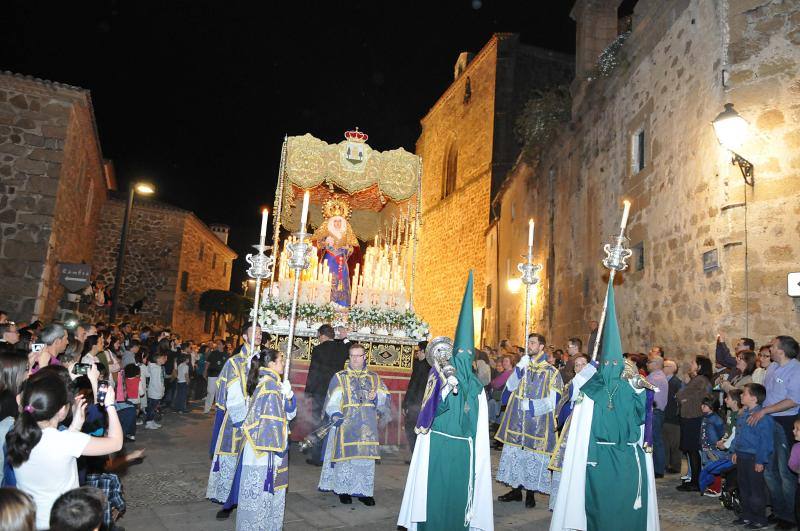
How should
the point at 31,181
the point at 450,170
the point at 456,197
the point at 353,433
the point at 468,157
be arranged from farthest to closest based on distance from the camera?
the point at 450,170, the point at 456,197, the point at 468,157, the point at 31,181, the point at 353,433

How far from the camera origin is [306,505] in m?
6.38

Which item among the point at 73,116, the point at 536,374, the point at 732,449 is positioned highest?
the point at 73,116

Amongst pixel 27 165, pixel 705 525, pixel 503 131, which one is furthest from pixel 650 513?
pixel 503 131

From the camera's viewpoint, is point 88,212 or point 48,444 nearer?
point 48,444

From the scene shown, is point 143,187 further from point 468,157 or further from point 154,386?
point 468,157

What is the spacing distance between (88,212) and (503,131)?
15.8 meters

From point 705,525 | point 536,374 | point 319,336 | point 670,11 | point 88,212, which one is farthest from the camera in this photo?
point 88,212

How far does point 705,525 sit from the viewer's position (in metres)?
6.21

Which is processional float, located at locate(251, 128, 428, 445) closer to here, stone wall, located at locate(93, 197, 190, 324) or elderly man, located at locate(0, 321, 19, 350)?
elderly man, located at locate(0, 321, 19, 350)

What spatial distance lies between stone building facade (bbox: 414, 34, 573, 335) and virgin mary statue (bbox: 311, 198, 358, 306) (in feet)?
44.2

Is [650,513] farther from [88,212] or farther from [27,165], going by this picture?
[88,212]

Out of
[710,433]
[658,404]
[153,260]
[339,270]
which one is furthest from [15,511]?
[153,260]

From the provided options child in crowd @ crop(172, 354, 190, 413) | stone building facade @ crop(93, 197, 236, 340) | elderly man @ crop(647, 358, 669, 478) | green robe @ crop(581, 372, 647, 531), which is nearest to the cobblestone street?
elderly man @ crop(647, 358, 669, 478)

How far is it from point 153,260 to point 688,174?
880 inches
